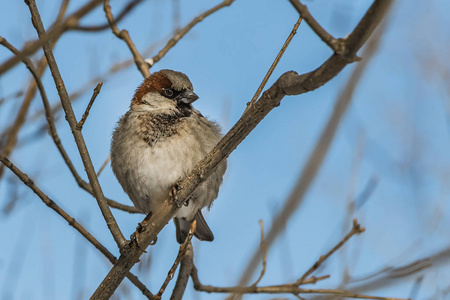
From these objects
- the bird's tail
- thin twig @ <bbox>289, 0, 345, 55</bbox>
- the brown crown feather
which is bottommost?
thin twig @ <bbox>289, 0, 345, 55</bbox>

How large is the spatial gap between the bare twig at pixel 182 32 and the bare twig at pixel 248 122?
6.38 ft

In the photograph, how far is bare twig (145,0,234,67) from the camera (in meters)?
4.64

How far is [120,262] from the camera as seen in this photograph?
3.11 m

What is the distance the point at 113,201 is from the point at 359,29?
9.27 feet

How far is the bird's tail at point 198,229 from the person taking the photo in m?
4.59

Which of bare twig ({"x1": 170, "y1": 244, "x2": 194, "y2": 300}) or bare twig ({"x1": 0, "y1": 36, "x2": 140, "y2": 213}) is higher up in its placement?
bare twig ({"x1": 0, "y1": 36, "x2": 140, "y2": 213})

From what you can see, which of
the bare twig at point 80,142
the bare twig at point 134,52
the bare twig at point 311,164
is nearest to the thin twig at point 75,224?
the bare twig at point 80,142

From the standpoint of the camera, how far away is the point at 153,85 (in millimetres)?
4582

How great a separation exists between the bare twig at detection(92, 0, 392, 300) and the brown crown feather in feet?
5.10

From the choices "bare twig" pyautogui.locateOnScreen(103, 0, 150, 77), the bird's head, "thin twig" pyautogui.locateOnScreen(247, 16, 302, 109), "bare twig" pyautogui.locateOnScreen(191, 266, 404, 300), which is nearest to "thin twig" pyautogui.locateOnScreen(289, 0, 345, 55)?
"thin twig" pyautogui.locateOnScreen(247, 16, 302, 109)

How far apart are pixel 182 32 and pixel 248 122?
236cm

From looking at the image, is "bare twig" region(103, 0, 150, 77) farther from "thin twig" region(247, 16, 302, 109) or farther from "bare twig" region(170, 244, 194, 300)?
"thin twig" region(247, 16, 302, 109)

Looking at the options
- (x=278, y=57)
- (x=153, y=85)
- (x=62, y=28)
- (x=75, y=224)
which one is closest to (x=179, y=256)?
(x=75, y=224)

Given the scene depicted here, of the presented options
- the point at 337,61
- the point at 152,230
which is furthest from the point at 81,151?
the point at 337,61
